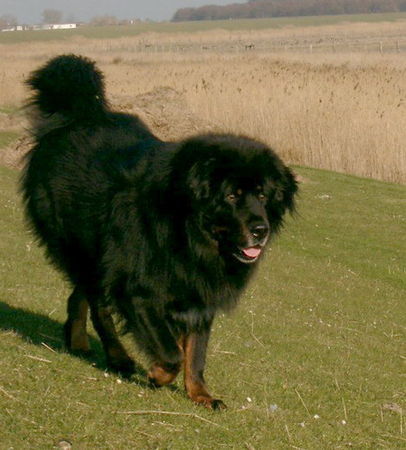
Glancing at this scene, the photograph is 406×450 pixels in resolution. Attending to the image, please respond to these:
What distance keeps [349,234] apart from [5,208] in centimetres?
633

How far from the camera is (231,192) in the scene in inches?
240

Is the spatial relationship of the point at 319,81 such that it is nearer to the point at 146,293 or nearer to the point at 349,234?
the point at 349,234

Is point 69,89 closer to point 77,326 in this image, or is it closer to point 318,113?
point 77,326

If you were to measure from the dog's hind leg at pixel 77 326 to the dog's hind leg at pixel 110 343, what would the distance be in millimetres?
230

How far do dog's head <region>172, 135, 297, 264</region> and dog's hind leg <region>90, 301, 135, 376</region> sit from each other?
47.5 inches

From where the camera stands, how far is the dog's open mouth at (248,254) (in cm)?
607

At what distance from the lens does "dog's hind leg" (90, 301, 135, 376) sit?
6762mm

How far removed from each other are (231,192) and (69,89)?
2427 mm

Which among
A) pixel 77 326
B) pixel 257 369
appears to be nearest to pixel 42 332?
pixel 77 326

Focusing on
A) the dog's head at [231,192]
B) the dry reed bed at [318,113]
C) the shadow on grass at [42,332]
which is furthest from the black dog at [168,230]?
the dry reed bed at [318,113]

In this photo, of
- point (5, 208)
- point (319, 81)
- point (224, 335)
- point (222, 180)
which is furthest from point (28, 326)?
point (319, 81)

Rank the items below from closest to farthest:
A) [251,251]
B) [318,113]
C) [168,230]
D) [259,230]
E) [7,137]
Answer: [259,230] < [251,251] < [168,230] < [318,113] < [7,137]

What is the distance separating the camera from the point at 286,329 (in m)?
9.70

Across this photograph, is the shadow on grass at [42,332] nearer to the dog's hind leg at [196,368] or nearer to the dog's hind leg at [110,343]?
the dog's hind leg at [110,343]
